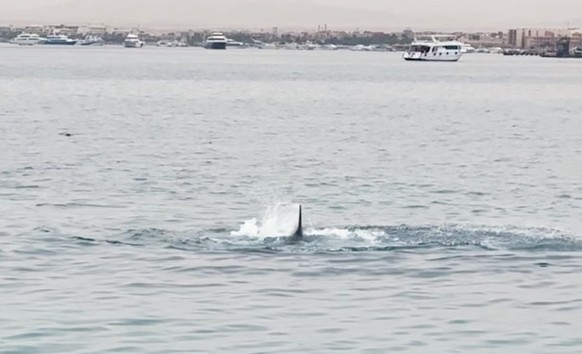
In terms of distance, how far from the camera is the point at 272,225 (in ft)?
103

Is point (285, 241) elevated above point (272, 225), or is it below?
above

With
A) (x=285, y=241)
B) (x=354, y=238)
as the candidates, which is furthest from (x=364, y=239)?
(x=285, y=241)

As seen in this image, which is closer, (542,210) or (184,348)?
(184,348)

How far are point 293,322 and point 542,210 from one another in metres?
16.1

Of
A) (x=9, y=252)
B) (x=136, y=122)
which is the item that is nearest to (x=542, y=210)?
(x=9, y=252)

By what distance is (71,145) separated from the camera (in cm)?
5709

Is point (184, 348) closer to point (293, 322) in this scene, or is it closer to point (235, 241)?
point (293, 322)

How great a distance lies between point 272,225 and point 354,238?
2458mm

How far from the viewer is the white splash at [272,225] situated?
3020 cm

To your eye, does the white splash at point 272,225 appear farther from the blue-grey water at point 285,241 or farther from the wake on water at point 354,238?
the blue-grey water at point 285,241

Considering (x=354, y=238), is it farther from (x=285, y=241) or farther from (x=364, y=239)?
(x=285, y=241)

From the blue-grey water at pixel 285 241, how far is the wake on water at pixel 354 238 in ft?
0.20

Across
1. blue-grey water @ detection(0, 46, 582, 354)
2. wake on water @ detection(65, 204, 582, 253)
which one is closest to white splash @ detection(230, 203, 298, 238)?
wake on water @ detection(65, 204, 582, 253)

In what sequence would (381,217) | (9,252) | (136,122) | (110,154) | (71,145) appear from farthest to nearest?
(136,122)
(71,145)
(110,154)
(381,217)
(9,252)
